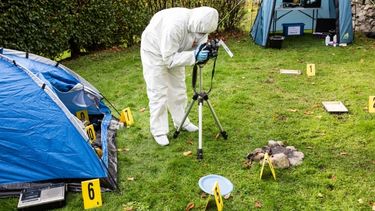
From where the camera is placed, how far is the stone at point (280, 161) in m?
3.35

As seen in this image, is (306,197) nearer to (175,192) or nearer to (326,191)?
(326,191)

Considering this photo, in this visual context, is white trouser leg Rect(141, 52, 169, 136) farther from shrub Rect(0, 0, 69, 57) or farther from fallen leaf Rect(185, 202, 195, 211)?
shrub Rect(0, 0, 69, 57)

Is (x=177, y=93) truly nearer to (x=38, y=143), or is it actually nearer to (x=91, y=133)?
(x=91, y=133)

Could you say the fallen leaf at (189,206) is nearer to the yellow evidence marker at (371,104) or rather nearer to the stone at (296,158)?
the stone at (296,158)

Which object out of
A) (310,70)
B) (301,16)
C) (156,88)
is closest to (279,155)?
(156,88)

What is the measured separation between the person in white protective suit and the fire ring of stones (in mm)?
874

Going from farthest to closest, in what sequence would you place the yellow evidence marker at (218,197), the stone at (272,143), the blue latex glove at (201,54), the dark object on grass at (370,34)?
the dark object on grass at (370,34)
the stone at (272,143)
the blue latex glove at (201,54)
the yellow evidence marker at (218,197)

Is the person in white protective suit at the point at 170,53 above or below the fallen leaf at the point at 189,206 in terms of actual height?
above

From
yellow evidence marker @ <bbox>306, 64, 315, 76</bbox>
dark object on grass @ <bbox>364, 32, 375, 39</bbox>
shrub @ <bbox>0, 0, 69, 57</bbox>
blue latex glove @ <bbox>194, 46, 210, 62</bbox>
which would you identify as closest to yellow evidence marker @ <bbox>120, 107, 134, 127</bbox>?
blue latex glove @ <bbox>194, 46, 210, 62</bbox>

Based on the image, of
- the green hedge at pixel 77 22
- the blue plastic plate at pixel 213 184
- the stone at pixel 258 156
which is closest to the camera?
the blue plastic plate at pixel 213 184

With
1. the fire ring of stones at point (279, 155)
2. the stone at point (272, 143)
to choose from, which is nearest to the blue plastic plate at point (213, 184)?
the fire ring of stones at point (279, 155)

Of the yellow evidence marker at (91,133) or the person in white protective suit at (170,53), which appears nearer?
the person in white protective suit at (170,53)

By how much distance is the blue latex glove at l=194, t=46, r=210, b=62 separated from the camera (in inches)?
125

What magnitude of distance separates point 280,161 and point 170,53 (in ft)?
4.39
